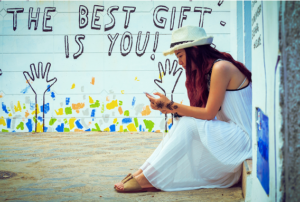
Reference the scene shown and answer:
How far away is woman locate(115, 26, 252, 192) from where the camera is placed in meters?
1.73

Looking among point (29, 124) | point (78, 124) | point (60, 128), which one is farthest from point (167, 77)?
point (29, 124)

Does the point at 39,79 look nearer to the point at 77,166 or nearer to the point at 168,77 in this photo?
the point at 168,77

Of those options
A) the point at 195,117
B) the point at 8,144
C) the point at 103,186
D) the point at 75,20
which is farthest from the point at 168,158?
the point at 75,20

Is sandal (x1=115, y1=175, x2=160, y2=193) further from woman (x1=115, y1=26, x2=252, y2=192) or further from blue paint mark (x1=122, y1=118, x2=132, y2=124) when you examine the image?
blue paint mark (x1=122, y1=118, x2=132, y2=124)

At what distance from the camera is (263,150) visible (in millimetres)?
1211

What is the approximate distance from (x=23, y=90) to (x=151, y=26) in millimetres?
2281

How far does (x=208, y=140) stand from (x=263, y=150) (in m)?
0.53

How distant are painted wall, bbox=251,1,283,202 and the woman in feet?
1.10

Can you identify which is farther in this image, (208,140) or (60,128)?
(60,128)

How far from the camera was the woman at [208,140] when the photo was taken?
1.73m

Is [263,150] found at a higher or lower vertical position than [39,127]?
higher

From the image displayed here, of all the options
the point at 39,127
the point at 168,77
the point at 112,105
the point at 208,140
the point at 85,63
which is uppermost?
the point at 85,63

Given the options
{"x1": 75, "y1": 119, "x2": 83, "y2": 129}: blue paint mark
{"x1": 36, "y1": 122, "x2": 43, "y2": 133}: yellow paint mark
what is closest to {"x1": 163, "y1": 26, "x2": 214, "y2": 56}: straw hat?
{"x1": 75, "y1": 119, "x2": 83, "y2": 129}: blue paint mark

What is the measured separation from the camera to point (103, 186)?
1.93 metres
